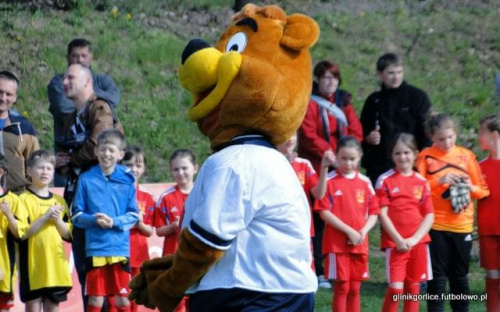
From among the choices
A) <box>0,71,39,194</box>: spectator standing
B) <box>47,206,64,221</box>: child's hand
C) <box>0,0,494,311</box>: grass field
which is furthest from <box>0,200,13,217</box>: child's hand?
<box>0,0,494,311</box>: grass field

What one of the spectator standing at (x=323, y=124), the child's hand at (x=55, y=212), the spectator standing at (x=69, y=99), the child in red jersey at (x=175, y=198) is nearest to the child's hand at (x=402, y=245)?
the spectator standing at (x=323, y=124)

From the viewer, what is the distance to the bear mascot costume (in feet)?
15.6

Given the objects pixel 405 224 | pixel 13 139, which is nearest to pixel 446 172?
pixel 405 224

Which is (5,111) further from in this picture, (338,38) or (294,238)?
(338,38)

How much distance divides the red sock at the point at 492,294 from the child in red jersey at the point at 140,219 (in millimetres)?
2907

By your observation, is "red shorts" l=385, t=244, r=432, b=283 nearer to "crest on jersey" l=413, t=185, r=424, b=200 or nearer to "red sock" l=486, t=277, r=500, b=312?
"crest on jersey" l=413, t=185, r=424, b=200

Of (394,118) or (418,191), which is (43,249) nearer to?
(418,191)

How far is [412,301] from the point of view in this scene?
849cm

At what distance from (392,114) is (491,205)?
1517mm

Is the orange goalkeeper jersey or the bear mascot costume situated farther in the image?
the orange goalkeeper jersey

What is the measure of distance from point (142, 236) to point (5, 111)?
1.55 m

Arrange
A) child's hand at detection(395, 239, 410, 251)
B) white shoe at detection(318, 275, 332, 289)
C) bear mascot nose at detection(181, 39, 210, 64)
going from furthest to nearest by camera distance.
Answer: white shoe at detection(318, 275, 332, 289) < child's hand at detection(395, 239, 410, 251) < bear mascot nose at detection(181, 39, 210, 64)

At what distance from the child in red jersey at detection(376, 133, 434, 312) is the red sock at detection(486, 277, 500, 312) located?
0.57 metres

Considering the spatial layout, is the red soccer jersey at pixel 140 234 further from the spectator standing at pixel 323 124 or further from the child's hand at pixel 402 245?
the child's hand at pixel 402 245
